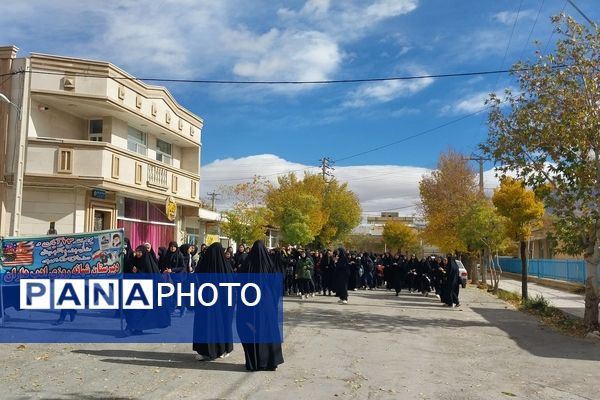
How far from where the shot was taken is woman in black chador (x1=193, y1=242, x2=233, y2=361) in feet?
28.5

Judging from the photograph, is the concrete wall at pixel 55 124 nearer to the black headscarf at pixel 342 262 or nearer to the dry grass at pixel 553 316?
the black headscarf at pixel 342 262

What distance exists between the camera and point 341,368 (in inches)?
331

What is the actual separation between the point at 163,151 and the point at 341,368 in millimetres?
19183

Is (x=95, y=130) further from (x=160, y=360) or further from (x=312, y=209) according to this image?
(x=312, y=209)

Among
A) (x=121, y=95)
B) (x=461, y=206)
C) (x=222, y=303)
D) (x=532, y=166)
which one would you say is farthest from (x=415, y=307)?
(x=461, y=206)

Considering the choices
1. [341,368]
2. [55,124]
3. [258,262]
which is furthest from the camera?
[55,124]

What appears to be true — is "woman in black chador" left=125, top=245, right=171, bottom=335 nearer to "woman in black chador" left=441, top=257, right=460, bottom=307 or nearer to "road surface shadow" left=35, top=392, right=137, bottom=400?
"road surface shadow" left=35, top=392, right=137, bottom=400

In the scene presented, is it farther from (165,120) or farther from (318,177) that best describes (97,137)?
(318,177)

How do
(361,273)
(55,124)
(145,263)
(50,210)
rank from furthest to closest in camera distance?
(361,273), (55,124), (50,210), (145,263)

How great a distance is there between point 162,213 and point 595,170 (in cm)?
1758

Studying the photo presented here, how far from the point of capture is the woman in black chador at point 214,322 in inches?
342

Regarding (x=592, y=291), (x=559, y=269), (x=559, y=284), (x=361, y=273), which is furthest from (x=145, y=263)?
(x=559, y=269)

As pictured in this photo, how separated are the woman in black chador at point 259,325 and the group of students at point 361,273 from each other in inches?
353

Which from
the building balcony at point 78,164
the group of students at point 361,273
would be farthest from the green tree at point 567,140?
the building balcony at point 78,164
